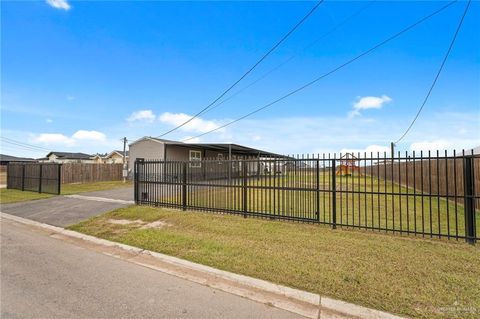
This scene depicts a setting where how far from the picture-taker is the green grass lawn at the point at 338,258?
11.3 ft

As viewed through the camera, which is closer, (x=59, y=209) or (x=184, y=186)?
(x=184, y=186)

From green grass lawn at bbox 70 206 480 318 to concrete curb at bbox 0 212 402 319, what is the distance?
15cm

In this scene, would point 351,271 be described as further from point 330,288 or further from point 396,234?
point 396,234

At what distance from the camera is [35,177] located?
54.4 ft

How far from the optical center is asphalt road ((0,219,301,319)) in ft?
10.6

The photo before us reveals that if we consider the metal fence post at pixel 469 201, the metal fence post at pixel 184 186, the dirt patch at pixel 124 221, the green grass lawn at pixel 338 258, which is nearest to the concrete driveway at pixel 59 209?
the dirt patch at pixel 124 221

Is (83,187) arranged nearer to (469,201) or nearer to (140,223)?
(140,223)

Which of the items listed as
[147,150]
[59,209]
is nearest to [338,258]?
[59,209]

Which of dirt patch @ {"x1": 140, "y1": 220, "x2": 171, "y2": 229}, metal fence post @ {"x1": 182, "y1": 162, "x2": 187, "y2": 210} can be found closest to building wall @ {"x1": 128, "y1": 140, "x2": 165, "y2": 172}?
metal fence post @ {"x1": 182, "y1": 162, "x2": 187, "y2": 210}

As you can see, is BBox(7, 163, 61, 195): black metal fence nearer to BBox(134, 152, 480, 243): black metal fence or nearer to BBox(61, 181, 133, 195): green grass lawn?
BBox(61, 181, 133, 195): green grass lawn

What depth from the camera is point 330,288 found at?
146 inches

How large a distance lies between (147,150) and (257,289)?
23.4 metres

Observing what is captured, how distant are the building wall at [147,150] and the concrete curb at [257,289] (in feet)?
63.6

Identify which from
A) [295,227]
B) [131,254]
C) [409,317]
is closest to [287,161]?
[295,227]
